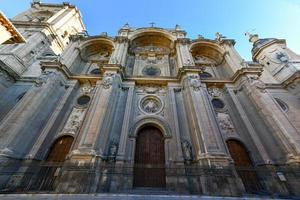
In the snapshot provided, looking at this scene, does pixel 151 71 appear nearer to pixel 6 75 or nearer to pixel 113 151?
pixel 113 151

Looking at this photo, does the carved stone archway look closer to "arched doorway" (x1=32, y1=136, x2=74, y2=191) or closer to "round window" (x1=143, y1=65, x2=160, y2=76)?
"arched doorway" (x1=32, y1=136, x2=74, y2=191)

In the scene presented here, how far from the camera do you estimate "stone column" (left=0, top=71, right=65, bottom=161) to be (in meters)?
9.73

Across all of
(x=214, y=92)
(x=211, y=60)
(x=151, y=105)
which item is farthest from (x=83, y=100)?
(x=211, y=60)

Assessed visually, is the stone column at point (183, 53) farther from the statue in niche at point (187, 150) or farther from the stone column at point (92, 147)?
the statue in niche at point (187, 150)

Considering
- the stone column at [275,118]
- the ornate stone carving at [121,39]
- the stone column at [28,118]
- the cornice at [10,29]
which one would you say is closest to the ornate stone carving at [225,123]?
the stone column at [275,118]

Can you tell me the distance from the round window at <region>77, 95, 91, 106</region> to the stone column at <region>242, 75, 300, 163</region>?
13537 mm

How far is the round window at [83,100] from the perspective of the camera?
1424cm

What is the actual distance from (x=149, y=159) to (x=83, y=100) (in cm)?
775

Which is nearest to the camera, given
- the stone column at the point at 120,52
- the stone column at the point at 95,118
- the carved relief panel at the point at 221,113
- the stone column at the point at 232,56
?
the stone column at the point at 95,118

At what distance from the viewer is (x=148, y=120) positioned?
12.8 metres

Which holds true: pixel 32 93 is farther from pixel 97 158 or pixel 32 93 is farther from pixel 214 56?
pixel 214 56

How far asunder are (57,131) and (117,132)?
447cm

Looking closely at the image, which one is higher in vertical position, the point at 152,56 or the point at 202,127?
the point at 152,56

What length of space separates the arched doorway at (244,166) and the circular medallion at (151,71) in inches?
366
